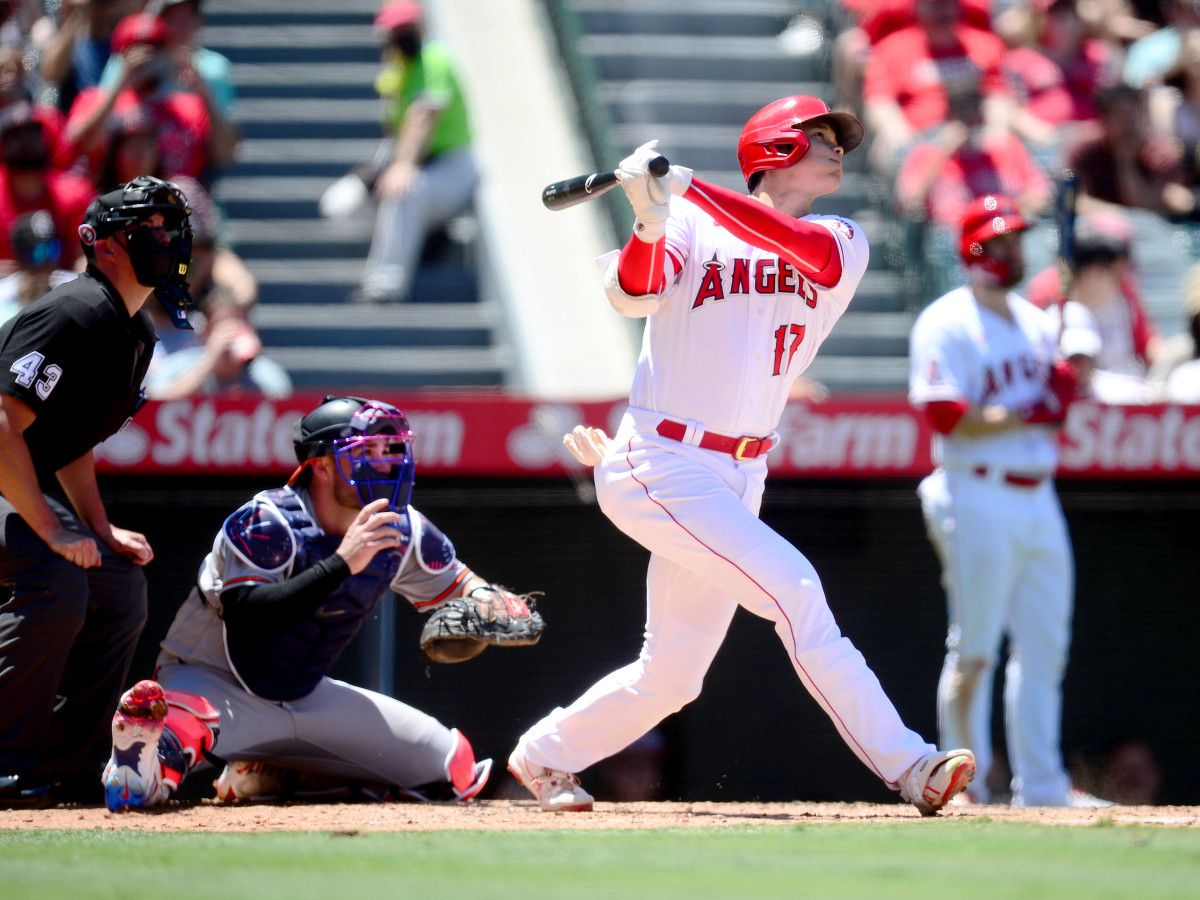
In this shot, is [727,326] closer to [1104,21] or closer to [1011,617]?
[1011,617]

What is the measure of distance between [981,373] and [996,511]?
52cm

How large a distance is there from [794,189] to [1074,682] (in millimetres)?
2675

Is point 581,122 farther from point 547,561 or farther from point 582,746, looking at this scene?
point 582,746

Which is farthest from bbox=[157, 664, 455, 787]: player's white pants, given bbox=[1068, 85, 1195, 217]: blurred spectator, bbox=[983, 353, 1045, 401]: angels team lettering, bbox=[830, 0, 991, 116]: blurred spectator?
bbox=[830, 0, 991, 116]: blurred spectator

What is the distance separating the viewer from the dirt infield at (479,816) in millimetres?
3990

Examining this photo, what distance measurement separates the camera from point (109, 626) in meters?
4.61

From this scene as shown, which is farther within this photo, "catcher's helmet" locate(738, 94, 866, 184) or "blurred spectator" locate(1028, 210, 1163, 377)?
"blurred spectator" locate(1028, 210, 1163, 377)

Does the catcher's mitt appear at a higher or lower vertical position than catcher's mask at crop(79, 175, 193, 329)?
lower

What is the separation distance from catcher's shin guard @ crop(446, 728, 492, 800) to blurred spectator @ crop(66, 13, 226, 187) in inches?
160

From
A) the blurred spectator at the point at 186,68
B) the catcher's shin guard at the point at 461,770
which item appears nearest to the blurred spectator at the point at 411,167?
the blurred spectator at the point at 186,68

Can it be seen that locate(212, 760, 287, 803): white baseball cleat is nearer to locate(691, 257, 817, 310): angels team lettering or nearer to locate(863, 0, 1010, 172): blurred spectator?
locate(691, 257, 817, 310): angels team lettering

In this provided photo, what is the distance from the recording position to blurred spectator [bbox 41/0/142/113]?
856 centimetres

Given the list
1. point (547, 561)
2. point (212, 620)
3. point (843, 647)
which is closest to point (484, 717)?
point (547, 561)

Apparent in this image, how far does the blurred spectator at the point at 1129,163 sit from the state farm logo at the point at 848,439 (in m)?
3.09
